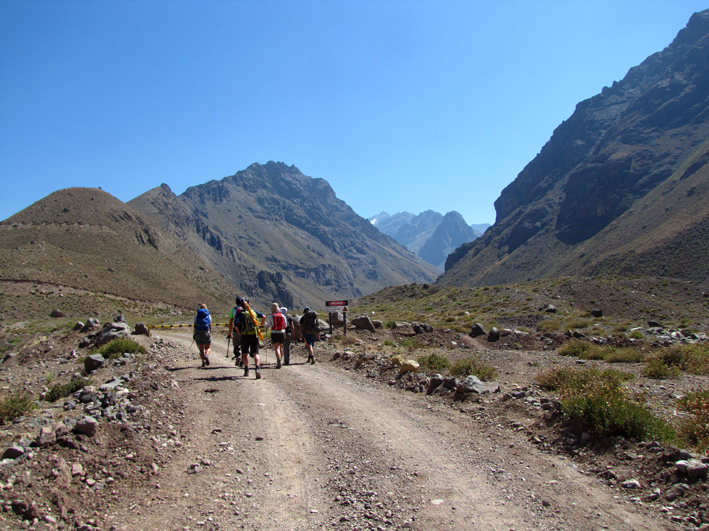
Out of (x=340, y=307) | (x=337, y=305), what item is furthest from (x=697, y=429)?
(x=340, y=307)

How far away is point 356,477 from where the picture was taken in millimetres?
5500

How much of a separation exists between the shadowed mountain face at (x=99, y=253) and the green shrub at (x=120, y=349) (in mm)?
55231

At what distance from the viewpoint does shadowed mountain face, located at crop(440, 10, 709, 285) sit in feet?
309

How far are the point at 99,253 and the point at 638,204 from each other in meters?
150

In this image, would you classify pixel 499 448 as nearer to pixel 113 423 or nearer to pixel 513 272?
pixel 113 423

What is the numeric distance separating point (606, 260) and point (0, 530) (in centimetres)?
12198

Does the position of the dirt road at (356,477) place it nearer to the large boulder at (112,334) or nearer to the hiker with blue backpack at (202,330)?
the hiker with blue backpack at (202,330)

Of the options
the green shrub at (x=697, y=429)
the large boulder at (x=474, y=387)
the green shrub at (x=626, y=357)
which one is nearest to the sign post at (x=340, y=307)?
the large boulder at (x=474, y=387)

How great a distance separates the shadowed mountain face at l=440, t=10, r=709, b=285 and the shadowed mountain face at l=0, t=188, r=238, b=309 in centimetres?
9786

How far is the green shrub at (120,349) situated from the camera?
1497 cm

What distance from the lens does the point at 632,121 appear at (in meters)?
175

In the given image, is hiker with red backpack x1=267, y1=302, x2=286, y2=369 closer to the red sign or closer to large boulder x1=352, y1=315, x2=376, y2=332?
the red sign

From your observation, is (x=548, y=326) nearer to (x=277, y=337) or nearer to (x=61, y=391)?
(x=277, y=337)

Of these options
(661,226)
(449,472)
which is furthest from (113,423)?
(661,226)
